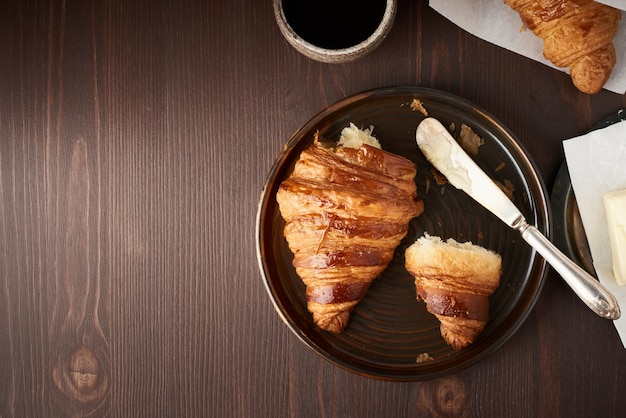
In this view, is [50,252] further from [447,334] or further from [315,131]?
[447,334]

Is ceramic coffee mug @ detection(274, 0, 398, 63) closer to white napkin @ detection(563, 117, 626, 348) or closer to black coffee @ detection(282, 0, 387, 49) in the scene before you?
black coffee @ detection(282, 0, 387, 49)

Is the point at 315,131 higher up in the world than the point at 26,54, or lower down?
lower down

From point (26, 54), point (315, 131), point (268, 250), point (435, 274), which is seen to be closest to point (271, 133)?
point (315, 131)

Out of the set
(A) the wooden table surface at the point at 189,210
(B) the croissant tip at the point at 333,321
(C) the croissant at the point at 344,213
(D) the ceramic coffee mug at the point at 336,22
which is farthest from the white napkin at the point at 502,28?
(B) the croissant tip at the point at 333,321

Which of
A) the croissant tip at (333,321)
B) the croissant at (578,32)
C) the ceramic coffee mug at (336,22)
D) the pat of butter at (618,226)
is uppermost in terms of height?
the ceramic coffee mug at (336,22)

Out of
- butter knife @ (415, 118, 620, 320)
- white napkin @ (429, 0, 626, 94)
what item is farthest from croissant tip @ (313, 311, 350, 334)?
white napkin @ (429, 0, 626, 94)

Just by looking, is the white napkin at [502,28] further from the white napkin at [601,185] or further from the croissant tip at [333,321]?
the croissant tip at [333,321]
